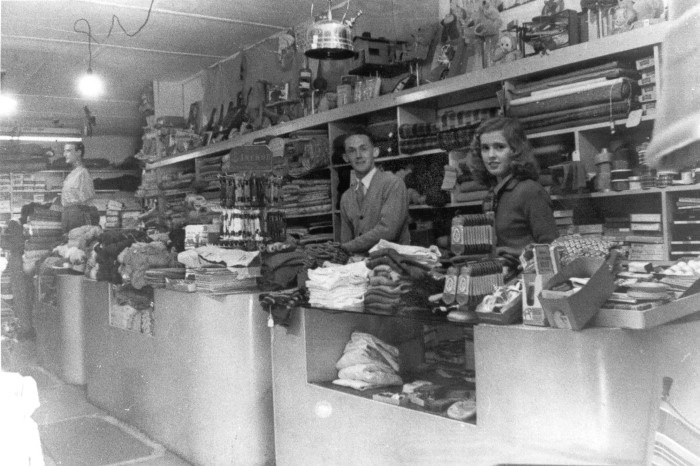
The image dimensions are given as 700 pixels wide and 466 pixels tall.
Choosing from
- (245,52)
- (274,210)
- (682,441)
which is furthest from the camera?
(245,52)

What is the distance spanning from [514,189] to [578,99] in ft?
3.54

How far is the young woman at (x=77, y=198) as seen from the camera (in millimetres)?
7051

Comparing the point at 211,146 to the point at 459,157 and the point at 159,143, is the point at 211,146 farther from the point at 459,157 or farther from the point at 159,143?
the point at 459,157

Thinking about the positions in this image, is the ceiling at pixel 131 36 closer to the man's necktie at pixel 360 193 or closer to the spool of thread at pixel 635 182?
the man's necktie at pixel 360 193

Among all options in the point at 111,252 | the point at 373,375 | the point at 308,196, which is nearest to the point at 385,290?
the point at 373,375

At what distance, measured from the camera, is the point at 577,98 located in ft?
13.3

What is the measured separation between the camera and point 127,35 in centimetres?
729

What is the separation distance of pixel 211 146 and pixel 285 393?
546 centimetres

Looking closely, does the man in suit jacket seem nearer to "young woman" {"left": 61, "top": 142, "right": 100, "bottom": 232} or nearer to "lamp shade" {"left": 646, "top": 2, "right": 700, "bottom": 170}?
"lamp shade" {"left": 646, "top": 2, "right": 700, "bottom": 170}

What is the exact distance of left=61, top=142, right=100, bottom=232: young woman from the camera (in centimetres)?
705

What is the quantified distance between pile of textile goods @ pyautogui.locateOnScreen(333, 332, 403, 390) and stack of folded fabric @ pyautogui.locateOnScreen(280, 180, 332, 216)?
131 inches

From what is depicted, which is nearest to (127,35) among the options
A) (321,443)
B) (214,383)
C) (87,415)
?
(87,415)

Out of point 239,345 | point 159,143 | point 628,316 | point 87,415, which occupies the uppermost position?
point 159,143

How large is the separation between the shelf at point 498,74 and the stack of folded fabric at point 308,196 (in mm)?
519
